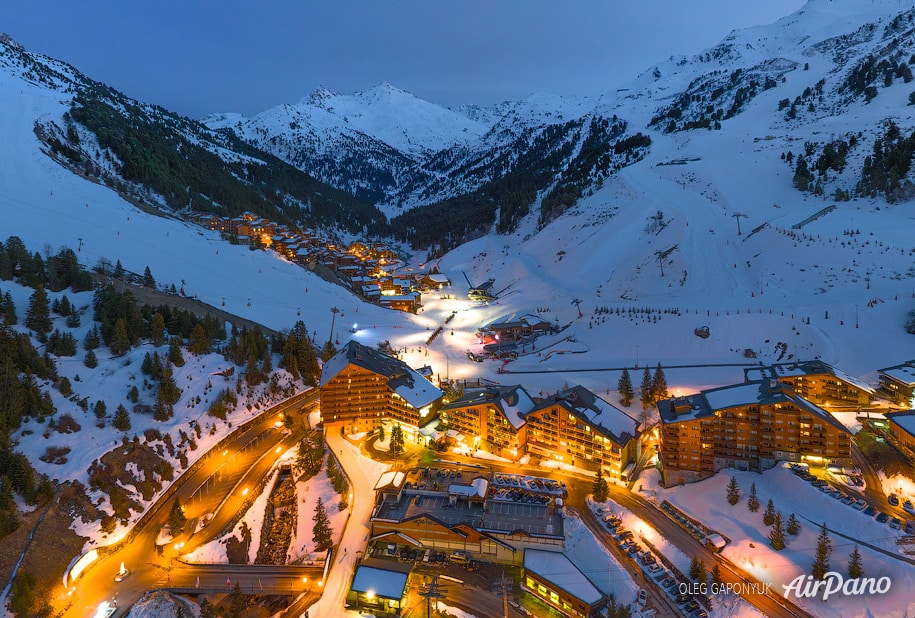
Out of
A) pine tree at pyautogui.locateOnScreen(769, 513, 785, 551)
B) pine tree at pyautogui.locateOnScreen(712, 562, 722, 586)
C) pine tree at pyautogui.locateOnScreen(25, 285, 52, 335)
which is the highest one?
pine tree at pyautogui.locateOnScreen(25, 285, 52, 335)

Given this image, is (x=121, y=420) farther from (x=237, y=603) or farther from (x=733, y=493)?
(x=733, y=493)

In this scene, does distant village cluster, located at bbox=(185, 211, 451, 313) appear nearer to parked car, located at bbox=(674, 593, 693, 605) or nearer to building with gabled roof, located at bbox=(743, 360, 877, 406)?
building with gabled roof, located at bbox=(743, 360, 877, 406)

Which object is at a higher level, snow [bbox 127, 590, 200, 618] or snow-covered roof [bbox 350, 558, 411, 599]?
snow-covered roof [bbox 350, 558, 411, 599]

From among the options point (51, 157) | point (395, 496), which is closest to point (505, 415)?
point (395, 496)

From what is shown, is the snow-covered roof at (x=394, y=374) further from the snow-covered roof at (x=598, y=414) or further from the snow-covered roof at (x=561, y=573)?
the snow-covered roof at (x=561, y=573)

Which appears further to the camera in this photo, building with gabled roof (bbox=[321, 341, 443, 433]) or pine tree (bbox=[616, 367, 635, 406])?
pine tree (bbox=[616, 367, 635, 406])

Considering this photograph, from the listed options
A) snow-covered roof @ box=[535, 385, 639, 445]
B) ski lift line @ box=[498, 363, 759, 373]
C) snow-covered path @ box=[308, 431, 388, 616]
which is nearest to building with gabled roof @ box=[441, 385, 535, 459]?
snow-covered roof @ box=[535, 385, 639, 445]
